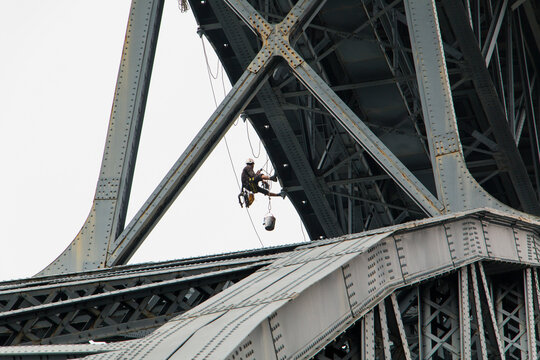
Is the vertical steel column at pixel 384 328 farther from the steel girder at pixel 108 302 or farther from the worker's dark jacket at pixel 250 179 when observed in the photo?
the worker's dark jacket at pixel 250 179

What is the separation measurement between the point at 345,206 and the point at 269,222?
201cm

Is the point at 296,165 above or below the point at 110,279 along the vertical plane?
above

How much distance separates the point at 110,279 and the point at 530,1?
12867 mm

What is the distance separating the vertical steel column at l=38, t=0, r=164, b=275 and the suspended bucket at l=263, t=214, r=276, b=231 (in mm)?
7662

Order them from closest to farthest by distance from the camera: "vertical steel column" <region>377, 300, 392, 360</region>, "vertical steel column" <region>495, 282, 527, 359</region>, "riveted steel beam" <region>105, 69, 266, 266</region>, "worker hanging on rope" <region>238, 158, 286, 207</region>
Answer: "vertical steel column" <region>377, 300, 392, 360</region>
"vertical steel column" <region>495, 282, 527, 359</region>
"riveted steel beam" <region>105, 69, 266, 266</region>
"worker hanging on rope" <region>238, 158, 286, 207</region>

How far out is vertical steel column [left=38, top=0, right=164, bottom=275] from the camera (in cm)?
1333

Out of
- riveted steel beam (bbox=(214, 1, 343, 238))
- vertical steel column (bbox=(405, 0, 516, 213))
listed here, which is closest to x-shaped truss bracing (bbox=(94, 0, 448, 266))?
vertical steel column (bbox=(405, 0, 516, 213))

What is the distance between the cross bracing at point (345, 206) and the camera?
8.24 meters

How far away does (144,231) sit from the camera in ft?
43.8

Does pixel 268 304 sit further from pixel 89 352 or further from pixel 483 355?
pixel 483 355

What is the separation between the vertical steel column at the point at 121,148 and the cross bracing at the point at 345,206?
2 cm

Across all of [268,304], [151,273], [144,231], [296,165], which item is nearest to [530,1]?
[296,165]

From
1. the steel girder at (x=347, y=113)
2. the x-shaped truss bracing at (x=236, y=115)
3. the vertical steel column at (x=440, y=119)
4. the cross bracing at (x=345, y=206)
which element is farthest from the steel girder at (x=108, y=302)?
the vertical steel column at (x=440, y=119)

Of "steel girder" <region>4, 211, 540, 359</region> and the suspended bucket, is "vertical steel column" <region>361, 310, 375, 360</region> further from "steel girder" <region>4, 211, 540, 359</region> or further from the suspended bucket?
the suspended bucket
